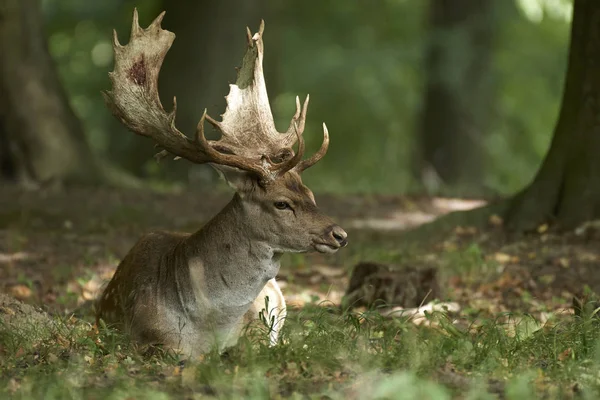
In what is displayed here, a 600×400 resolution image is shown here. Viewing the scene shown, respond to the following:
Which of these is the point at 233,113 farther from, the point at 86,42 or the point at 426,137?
the point at 86,42

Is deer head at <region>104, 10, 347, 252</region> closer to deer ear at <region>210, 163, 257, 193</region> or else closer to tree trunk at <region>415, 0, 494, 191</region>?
deer ear at <region>210, 163, 257, 193</region>

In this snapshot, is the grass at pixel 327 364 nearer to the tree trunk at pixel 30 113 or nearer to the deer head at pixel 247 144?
the deer head at pixel 247 144

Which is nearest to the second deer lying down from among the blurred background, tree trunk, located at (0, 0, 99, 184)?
tree trunk, located at (0, 0, 99, 184)

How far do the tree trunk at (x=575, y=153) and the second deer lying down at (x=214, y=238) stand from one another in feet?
12.9

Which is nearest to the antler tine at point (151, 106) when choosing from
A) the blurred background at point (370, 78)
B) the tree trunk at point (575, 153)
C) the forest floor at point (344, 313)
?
the forest floor at point (344, 313)

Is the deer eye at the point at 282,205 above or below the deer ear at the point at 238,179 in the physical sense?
below

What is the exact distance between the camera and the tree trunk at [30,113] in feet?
43.0

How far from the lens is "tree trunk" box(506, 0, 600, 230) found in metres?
9.73

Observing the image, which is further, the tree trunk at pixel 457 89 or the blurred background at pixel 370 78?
the tree trunk at pixel 457 89

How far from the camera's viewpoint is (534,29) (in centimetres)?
2317

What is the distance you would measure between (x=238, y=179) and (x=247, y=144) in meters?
0.47

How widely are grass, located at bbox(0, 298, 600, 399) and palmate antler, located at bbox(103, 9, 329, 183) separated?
3.37 ft

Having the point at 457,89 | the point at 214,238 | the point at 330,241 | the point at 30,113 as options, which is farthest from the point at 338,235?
the point at 457,89

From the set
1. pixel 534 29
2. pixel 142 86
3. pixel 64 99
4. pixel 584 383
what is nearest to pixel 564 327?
pixel 584 383
